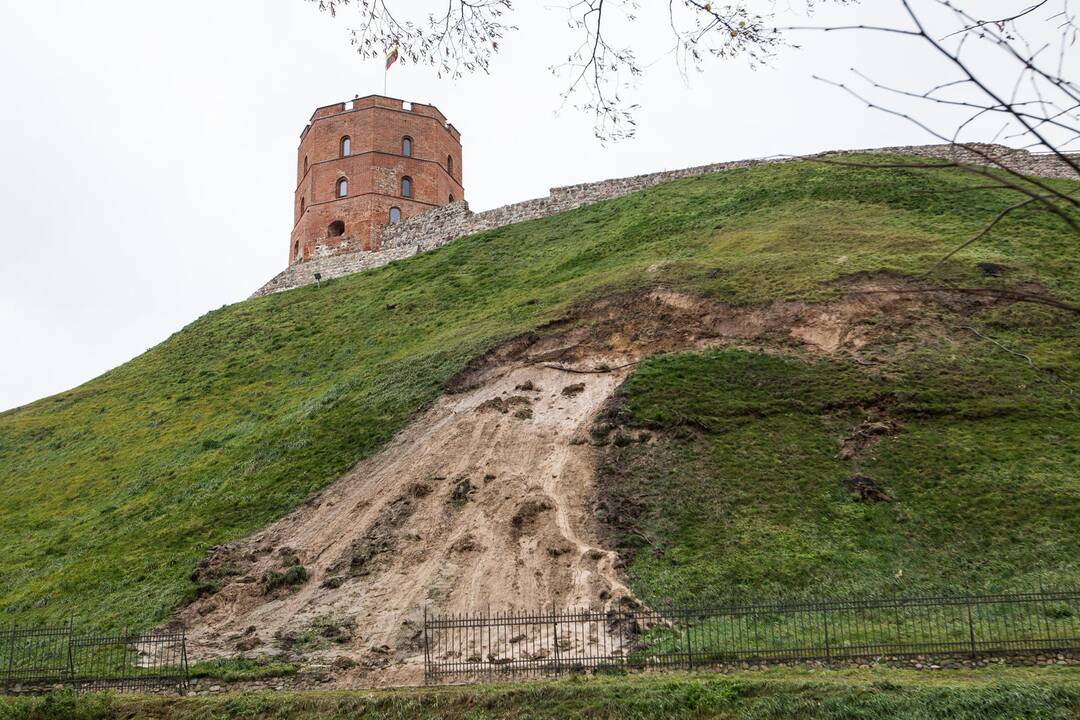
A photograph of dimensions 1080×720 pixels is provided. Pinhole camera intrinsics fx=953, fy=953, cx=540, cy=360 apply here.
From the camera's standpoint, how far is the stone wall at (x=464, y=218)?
126 feet

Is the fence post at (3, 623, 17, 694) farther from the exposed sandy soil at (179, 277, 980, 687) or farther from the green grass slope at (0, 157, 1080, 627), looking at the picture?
the exposed sandy soil at (179, 277, 980, 687)

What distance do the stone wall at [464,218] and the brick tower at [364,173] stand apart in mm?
1411

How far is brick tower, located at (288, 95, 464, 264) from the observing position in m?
44.2

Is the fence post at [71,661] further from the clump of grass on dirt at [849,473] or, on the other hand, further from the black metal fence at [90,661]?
the clump of grass on dirt at [849,473]

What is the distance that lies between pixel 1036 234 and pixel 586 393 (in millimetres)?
14746

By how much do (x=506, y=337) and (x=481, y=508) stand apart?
24.4 ft

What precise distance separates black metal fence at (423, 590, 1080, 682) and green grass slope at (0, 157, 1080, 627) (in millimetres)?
1431

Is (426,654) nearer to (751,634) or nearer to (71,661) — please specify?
(751,634)

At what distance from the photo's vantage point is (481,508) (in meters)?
19.0

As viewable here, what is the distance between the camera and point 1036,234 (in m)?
27.4

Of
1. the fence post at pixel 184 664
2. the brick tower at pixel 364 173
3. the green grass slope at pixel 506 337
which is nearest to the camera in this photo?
the fence post at pixel 184 664

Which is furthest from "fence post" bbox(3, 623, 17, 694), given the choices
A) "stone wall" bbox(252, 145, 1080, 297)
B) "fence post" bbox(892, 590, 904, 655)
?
"stone wall" bbox(252, 145, 1080, 297)

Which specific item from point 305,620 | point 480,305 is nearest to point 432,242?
point 480,305

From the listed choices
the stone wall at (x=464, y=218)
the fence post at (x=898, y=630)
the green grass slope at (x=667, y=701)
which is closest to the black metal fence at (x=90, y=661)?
the green grass slope at (x=667, y=701)
